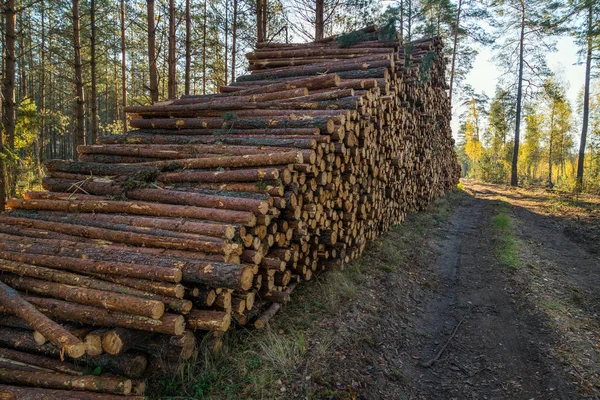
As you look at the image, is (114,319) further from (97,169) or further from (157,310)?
(97,169)

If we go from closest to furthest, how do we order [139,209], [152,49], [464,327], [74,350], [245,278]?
[74,350], [245,278], [139,209], [464,327], [152,49]

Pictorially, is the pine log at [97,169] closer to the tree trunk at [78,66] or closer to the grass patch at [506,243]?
the tree trunk at [78,66]

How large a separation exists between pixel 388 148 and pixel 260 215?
5.66m

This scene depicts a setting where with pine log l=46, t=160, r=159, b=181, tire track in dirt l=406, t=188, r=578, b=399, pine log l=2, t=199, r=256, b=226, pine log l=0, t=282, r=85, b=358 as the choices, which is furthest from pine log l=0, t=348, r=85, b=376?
tire track in dirt l=406, t=188, r=578, b=399

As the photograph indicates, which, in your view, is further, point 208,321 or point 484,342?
point 484,342

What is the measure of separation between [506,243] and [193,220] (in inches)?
343

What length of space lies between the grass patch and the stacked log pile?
2979mm

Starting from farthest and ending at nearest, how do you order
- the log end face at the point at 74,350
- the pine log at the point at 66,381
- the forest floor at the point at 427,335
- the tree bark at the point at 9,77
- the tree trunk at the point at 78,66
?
the tree trunk at the point at 78,66
the tree bark at the point at 9,77
the forest floor at the point at 427,335
the pine log at the point at 66,381
the log end face at the point at 74,350

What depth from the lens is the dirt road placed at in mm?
4297

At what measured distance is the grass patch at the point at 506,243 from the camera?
8.31 m

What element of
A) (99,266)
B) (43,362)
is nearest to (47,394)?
(43,362)

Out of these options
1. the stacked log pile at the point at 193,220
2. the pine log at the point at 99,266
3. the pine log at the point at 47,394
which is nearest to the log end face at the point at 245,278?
the stacked log pile at the point at 193,220

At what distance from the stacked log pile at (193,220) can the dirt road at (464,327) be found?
1.13m

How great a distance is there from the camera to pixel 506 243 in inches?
384
